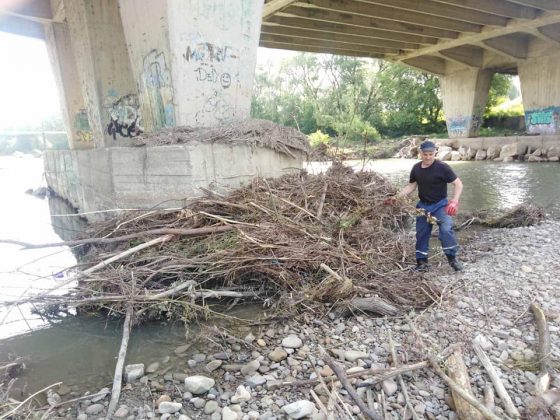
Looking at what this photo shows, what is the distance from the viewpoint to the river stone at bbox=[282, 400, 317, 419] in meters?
2.54

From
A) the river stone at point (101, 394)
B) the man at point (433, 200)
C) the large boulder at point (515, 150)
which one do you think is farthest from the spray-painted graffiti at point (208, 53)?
the large boulder at point (515, 150)

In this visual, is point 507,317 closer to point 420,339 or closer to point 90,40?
point 420,339

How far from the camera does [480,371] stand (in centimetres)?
282

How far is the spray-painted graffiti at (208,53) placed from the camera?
646cm

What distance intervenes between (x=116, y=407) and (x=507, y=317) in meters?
3.34

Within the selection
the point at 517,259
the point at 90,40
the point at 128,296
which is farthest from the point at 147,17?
the point at 517,259

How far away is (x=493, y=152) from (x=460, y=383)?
2230 cm

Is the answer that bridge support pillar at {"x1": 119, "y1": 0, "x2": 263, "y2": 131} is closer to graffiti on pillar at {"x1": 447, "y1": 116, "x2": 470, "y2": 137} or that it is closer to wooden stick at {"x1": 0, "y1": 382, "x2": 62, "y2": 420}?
wooden stick at {"x1": 0, "y1": 382, "x2": 62, "y2": 420}

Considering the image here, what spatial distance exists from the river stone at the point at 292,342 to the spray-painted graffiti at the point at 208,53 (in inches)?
195

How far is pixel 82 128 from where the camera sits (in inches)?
623

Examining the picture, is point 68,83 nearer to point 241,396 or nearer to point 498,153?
point 241,396

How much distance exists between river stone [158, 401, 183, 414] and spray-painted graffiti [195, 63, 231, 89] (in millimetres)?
5308

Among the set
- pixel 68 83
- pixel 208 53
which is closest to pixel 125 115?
pixel 208 53

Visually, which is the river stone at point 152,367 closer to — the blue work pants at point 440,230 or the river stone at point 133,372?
the river stone at point 133,372
